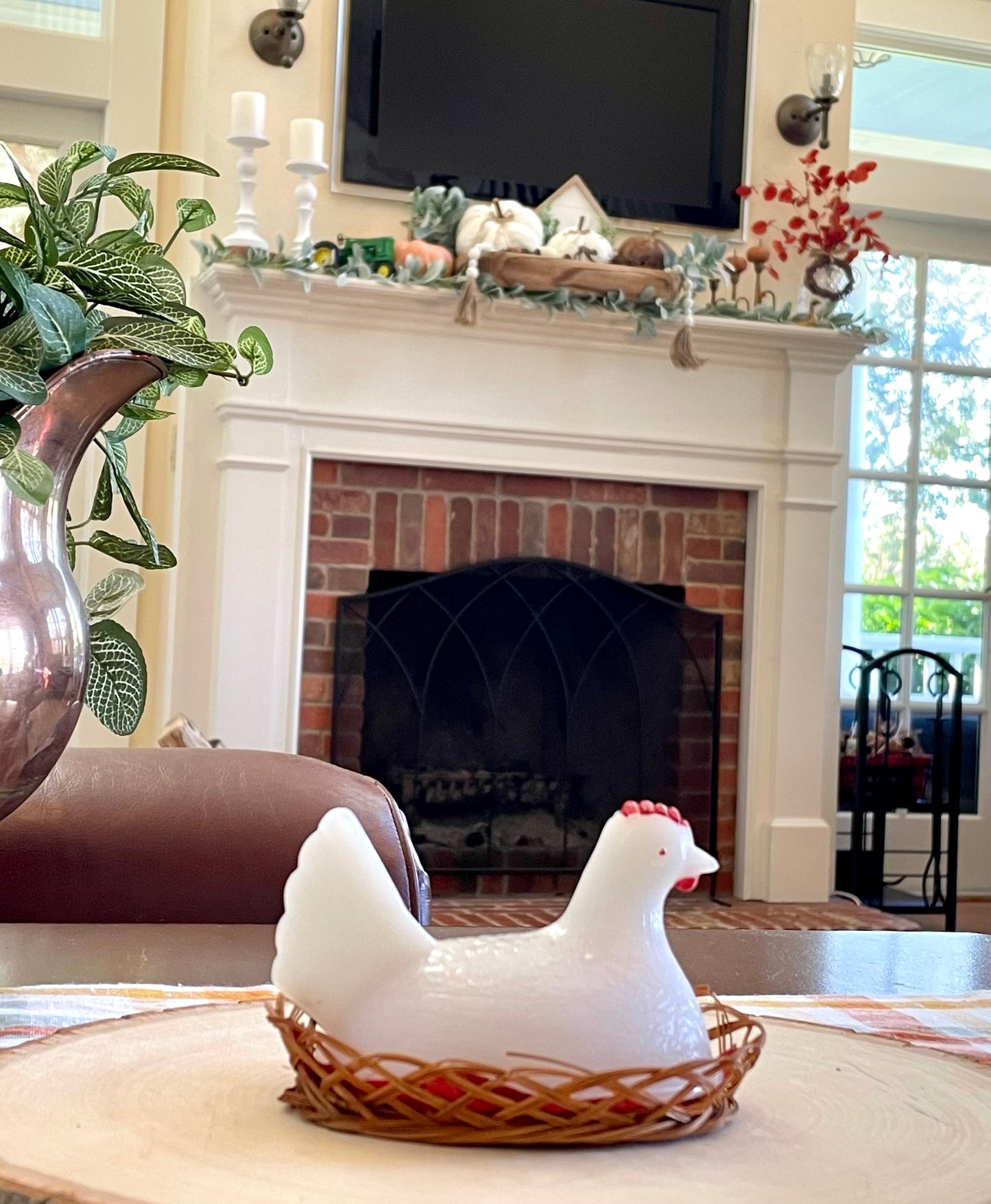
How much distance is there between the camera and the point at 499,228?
350cm

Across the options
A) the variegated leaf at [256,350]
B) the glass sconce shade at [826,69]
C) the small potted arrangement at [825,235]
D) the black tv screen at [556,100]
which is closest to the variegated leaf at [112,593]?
the variegated leaf at [256,350]

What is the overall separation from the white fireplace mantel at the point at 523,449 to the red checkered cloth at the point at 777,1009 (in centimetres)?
275

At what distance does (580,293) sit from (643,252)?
19cm

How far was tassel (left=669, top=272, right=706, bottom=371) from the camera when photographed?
141 inches

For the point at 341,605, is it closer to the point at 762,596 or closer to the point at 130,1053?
the point at 762,596

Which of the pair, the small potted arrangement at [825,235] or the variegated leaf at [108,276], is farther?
the small potted arrangement at [825,235]

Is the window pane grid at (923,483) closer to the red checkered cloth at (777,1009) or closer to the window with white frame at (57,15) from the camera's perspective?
the window with white frame at (57,15)

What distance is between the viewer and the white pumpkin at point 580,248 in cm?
356

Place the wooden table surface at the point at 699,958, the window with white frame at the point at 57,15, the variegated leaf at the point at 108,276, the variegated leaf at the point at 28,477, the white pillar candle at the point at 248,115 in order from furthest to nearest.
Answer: the window with white frame at the point at 57,15 → the white pillar candle at the point at 248,115 → the wooden table surface at the point at 699,958 → the variegated leaf at the point at 108,276 → the variegated leaf at the point at 28,477

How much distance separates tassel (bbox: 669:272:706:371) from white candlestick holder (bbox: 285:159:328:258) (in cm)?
88

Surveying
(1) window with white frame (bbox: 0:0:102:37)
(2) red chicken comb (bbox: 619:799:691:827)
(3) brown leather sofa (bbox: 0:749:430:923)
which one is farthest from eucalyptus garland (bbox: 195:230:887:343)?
(2) red chicken comb (bbox: 619:799:691:827)

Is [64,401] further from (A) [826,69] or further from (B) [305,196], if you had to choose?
(A) [826,69]

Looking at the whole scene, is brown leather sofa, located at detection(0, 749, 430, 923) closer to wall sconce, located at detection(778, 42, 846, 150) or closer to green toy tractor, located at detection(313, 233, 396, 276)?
green toy tractor, located at detection(313, 233, 396, 276)

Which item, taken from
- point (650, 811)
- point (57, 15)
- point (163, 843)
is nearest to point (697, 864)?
point (650, 811)
